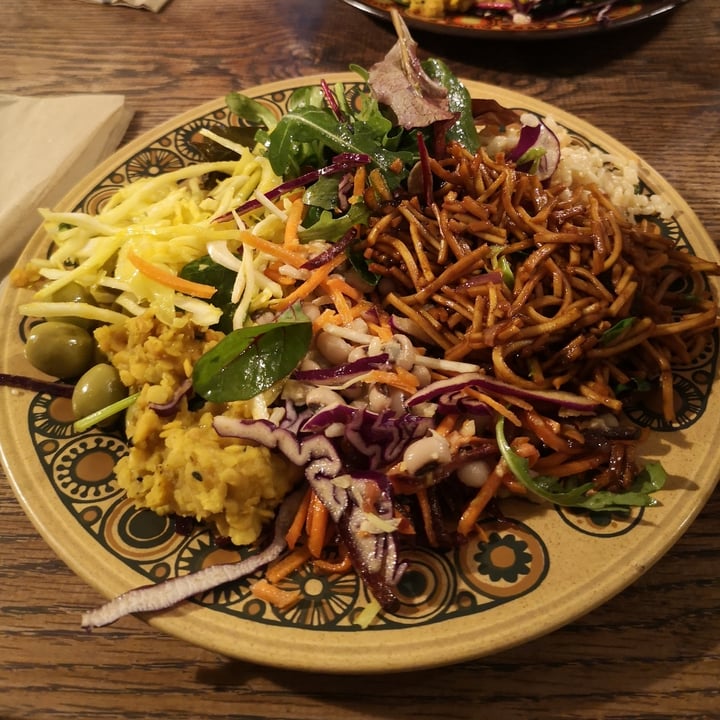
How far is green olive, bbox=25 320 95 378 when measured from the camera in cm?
198

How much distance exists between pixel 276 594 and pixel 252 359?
0.66 meters

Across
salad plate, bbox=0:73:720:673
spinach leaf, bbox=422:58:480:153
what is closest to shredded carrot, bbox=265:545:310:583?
salad plate, bbox=0:73:720:673

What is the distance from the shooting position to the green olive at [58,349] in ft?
6.51

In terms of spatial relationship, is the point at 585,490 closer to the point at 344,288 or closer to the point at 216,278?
the point at 344,288

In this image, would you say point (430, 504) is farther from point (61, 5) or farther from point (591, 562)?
point (61, 5)

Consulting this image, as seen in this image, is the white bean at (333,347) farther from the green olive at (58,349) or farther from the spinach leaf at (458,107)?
the spinach leaf at (458,107)

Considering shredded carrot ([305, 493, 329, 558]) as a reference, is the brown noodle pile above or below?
above

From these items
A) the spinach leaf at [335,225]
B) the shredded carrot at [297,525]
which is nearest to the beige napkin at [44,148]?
the spinach leaf at [335,225]

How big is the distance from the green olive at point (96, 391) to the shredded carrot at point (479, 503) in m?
1.14

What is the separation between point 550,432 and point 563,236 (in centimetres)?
62

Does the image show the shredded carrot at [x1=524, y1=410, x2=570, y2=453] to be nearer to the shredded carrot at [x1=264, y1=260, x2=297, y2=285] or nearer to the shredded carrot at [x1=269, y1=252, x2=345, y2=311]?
the shredded carrot at [x1=269, y1=252, x2=345, y2=311]

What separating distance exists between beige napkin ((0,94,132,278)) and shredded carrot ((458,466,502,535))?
7.44 feet

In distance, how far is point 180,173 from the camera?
8.05 feet

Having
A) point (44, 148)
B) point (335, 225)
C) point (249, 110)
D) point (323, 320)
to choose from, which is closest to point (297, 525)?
point (323, 320)
